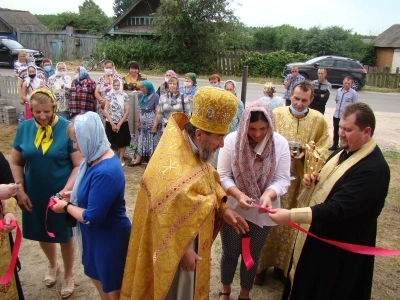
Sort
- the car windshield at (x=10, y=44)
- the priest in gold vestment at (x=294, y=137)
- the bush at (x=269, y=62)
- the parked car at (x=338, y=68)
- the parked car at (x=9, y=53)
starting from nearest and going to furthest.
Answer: the priest in gold vestment at (x=294, y=137), the parked car at (x=338, y=68), the parked car at (x=9, y=53), the car windshield at (x=10, y=44), the bush at (x=269, y=62)

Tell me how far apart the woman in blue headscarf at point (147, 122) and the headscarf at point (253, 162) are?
4338 millimetres

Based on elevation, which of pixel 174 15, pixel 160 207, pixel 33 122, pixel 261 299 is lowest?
pixel 261 299

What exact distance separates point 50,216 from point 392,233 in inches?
167

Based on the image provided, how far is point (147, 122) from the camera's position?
280 inches

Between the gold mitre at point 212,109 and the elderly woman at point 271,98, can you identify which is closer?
the gold mitre at point 212,109

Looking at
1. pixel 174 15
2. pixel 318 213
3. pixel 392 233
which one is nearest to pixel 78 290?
pixel 318 213

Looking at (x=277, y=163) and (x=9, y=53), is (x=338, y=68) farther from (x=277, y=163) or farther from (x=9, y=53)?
(x=9, y=53)

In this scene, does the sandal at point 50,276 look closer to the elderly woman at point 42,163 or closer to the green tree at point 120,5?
the elderly woman at point 42,163

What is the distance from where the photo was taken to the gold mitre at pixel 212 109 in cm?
217

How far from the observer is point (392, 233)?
480cm

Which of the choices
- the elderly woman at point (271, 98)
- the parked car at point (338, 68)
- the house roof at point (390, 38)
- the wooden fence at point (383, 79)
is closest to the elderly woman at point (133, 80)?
the elderly woman at point (271, 98)

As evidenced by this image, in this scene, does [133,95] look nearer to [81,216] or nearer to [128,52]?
[81,216]

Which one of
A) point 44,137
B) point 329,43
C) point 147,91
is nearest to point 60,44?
point 329,43

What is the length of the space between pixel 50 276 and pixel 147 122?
13.3ft
